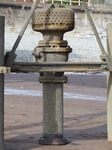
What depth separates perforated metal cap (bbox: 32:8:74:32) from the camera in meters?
8.00

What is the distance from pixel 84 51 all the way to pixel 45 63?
38390 mm

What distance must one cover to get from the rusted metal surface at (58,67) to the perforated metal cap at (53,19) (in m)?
0.49

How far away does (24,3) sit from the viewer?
52.4m

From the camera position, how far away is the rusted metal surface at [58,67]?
7527 millimetres

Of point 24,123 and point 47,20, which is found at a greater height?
point 47,20

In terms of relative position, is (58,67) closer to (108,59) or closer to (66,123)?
(108,59)

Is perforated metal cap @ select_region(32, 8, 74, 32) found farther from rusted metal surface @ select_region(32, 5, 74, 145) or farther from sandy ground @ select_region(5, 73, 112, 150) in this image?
sandy ground @ select_region(5, 73, 112, 150)

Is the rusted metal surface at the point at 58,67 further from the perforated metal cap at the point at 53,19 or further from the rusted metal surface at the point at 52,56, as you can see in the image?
the perforated metal cap at the point at 53,19

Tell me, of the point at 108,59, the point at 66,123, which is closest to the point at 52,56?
the point at 108,59

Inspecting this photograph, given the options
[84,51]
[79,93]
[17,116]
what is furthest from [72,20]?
[84,51]

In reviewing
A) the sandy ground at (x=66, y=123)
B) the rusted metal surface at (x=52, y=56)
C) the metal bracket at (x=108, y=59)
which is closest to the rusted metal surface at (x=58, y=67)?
the metal bracket at (x=108, y=59)

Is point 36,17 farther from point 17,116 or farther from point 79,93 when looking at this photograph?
point 79,93

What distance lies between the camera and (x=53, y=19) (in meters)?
8.00

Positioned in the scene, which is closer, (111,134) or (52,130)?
(52,130)
